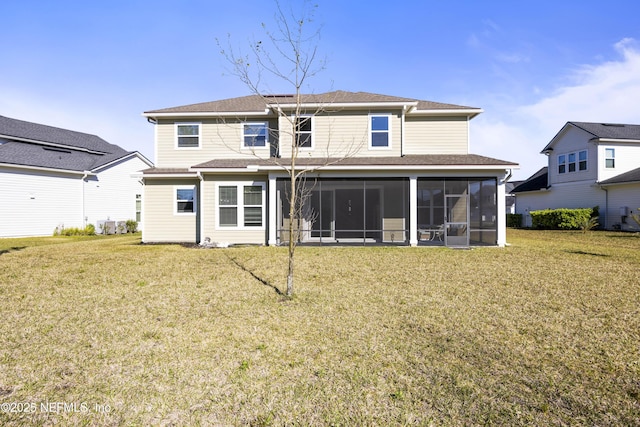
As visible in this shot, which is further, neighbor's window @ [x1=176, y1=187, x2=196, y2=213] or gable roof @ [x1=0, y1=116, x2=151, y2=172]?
gable roof @ [x1=0, y1=116, x2=151, y2=172]

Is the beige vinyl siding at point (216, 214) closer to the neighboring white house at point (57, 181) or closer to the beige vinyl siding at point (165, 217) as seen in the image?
the beige vinyl siding at point (165, 217)

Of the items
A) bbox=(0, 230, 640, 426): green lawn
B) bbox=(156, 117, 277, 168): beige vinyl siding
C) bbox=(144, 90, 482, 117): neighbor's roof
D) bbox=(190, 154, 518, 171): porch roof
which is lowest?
bbox=(0, 230, 640, 426): green lawn

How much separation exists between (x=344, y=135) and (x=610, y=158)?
797 inches

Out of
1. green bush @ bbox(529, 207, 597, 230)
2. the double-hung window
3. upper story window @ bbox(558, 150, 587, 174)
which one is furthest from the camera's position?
the double-hung window

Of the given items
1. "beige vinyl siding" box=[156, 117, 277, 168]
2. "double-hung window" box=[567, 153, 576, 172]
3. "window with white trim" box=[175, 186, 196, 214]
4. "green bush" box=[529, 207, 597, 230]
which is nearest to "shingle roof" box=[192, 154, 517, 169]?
"beige vinyl siding" box=[156, 117, 277, 168]

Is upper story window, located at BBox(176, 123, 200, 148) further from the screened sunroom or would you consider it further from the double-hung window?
the double-hung window

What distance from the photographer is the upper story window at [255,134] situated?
51.1 ft

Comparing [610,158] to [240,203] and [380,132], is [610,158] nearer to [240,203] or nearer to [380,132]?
[380,132]

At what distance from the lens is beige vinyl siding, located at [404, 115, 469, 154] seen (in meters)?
15.6

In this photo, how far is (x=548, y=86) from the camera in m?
15.8

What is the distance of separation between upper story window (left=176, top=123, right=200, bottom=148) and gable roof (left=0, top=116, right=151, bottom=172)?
9767 millimetres

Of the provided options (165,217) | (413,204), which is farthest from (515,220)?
(165,217)

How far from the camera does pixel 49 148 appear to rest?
23.1 m

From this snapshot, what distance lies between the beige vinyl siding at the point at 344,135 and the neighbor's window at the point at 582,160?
58.6ft
